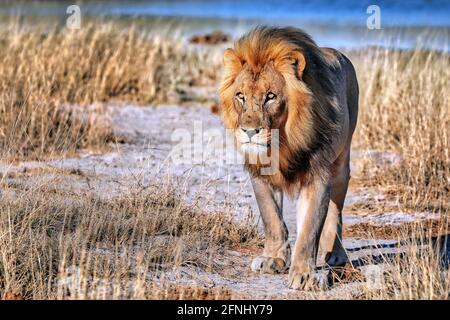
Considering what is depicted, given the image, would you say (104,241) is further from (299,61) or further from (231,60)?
(299,61)

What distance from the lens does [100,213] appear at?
6.67 meters

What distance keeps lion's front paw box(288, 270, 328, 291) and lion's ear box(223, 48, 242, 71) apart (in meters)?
1.35

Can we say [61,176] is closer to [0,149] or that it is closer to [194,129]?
[0,149]

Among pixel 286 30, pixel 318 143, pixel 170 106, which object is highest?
pixel 286 30

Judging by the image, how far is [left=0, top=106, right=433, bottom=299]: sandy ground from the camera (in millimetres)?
6148

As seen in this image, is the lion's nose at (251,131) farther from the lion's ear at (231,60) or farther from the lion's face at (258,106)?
the lion's ear at (231,60)

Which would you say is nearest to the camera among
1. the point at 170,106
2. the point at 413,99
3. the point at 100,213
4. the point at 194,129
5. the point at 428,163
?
the point at 100,213

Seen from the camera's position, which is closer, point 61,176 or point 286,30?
point 286,30

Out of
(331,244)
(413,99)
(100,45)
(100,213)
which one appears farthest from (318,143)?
(100,45)

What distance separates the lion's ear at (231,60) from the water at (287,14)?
934 centimetres

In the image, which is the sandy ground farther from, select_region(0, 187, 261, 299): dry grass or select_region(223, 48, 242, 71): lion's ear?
select_region(223, 48, 242, 71): lion's ear

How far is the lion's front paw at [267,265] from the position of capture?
6457 mm

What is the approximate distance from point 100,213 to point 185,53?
9.21 metres

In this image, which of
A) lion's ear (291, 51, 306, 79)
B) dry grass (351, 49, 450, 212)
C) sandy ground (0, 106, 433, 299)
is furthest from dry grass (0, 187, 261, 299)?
dry grass (351, 49, 450, 212)
